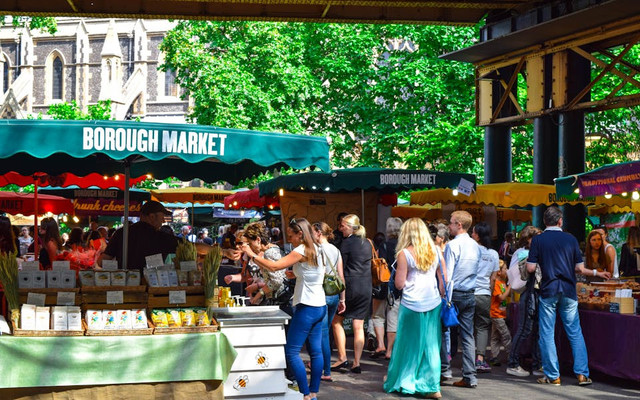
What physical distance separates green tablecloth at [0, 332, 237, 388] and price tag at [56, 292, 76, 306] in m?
0.28

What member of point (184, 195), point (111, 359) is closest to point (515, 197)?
point (111, 359)

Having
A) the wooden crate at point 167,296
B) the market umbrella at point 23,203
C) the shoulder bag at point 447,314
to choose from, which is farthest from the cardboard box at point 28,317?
the market umbrella at point 23,203

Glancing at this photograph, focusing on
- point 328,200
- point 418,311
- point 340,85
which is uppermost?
point 340,85

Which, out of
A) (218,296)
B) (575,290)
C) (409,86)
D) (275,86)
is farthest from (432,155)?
(218,296)

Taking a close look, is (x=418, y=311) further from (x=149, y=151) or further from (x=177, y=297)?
(x=149, y=151)

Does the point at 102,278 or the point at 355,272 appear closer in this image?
the point at 102,278

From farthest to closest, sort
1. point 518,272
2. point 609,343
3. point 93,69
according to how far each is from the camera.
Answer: point 93,69
point 518,272
point 609,343

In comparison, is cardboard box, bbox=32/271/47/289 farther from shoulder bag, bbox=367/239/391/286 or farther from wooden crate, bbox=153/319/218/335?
shoulder bag, bbox=367/239/391/286

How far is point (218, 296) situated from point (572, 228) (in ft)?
40.0

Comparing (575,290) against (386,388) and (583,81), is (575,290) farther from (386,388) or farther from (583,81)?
(583,81)

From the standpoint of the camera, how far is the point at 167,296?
759 centimetres

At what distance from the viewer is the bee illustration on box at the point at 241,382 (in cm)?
807

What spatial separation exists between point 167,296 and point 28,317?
1104mm

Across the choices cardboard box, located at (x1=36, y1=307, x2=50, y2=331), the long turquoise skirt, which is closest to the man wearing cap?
cardboard box, located at (x1=36, y1=307, x2=50, y2=331)
